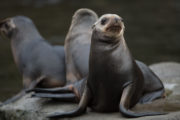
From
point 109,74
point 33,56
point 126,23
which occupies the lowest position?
point 126,23

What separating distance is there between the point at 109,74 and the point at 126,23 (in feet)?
29.8

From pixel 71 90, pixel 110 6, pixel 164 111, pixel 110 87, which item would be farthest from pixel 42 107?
pixel 110 6

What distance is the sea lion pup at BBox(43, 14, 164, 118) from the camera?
15.3 feet

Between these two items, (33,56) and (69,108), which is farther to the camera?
(33,56)

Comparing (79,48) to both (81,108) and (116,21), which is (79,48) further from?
(116,21)

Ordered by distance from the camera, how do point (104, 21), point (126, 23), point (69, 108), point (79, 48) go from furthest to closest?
point (126, 23), point (79, 48), point (69, 108), point (104, 21)

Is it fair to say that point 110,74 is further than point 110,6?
No

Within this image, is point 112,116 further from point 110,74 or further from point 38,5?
point 38,5

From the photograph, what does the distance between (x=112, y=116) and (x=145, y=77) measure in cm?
79

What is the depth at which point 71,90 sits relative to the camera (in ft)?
17.7

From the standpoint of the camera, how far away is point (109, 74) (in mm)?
4727

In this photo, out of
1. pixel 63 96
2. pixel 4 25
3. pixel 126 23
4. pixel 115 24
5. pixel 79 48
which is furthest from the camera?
pixel 126 23

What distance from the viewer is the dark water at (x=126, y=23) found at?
1029cm

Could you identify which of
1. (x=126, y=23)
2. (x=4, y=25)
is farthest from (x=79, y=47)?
(x=126, y=23)
